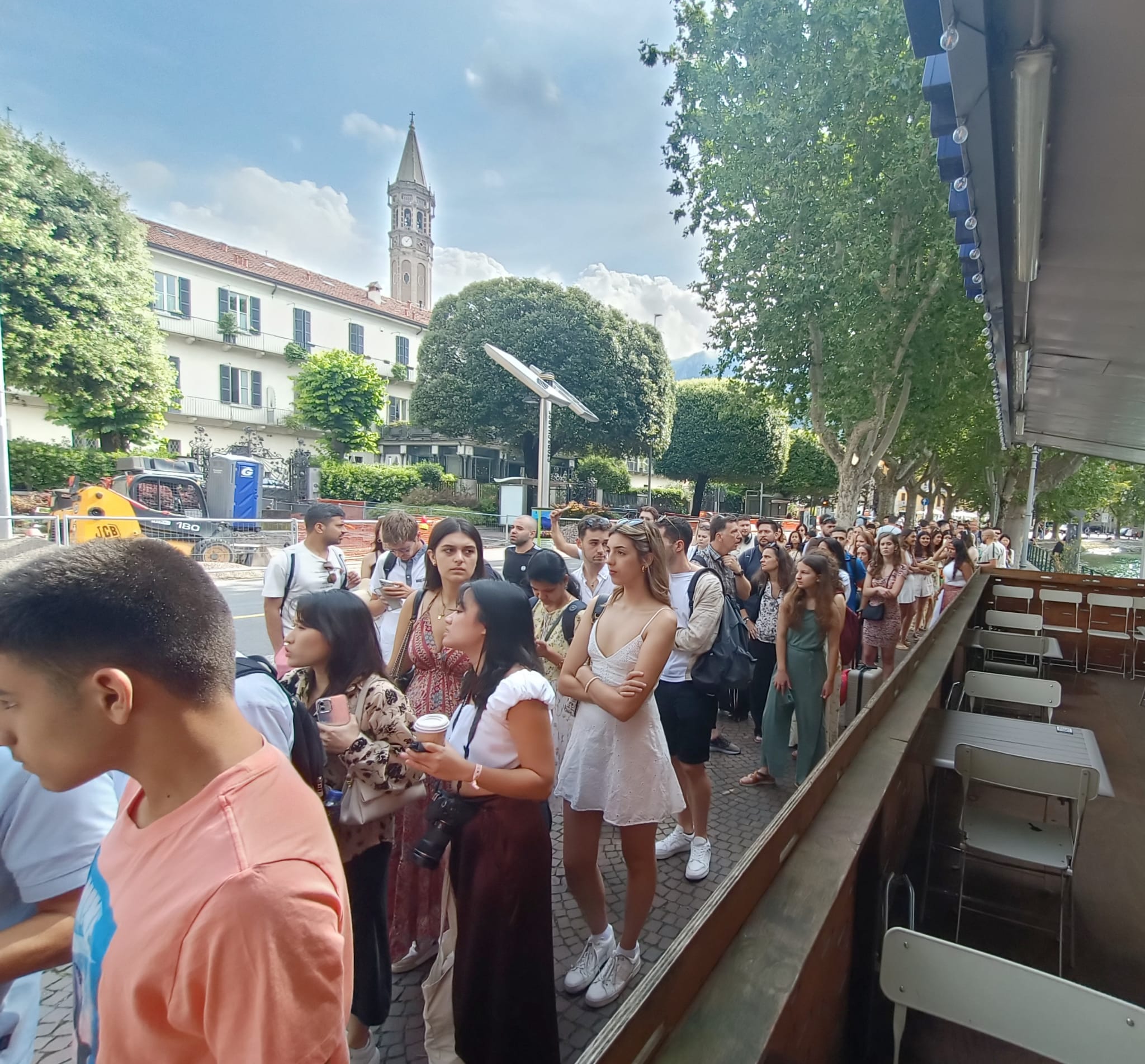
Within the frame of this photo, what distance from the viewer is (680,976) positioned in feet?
3.68

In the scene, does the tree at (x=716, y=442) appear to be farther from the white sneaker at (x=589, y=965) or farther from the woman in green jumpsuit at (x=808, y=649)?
the white sneaker at (x=589, y=965)

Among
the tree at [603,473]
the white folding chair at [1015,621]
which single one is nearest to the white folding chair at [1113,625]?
the white folding chair at [1015,621]

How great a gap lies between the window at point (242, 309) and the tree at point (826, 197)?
27.8 metres

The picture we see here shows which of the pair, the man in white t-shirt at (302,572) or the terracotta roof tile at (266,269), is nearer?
the man in white t-shirt at (302,572)

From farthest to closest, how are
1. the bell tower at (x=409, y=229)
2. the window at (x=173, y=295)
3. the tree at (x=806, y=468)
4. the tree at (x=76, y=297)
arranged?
the bell tower at (x=409, y=229)
the tree at (x=806, y=468)
the window at (x=173, y=295)
the tree at (x=76, y=297)

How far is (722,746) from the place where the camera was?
5.17 metres

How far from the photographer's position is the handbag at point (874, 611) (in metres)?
6.53

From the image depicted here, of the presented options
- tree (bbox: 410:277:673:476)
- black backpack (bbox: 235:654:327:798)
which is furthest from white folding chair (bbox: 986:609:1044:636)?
tree (bbox: 410:277:673:476)

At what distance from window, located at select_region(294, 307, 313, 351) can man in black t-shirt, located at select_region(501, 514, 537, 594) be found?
36.9 metres

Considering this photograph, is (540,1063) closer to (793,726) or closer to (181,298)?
(793,726)

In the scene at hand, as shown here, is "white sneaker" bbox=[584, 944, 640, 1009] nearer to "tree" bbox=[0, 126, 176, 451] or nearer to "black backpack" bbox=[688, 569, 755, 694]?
"black backpack" bbox=[688, 569, 755, 694]

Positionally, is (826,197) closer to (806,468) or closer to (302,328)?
(806,468)

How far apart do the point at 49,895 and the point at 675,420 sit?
38.3 metres

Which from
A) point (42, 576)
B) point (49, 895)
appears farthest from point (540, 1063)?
point (42, 576)
